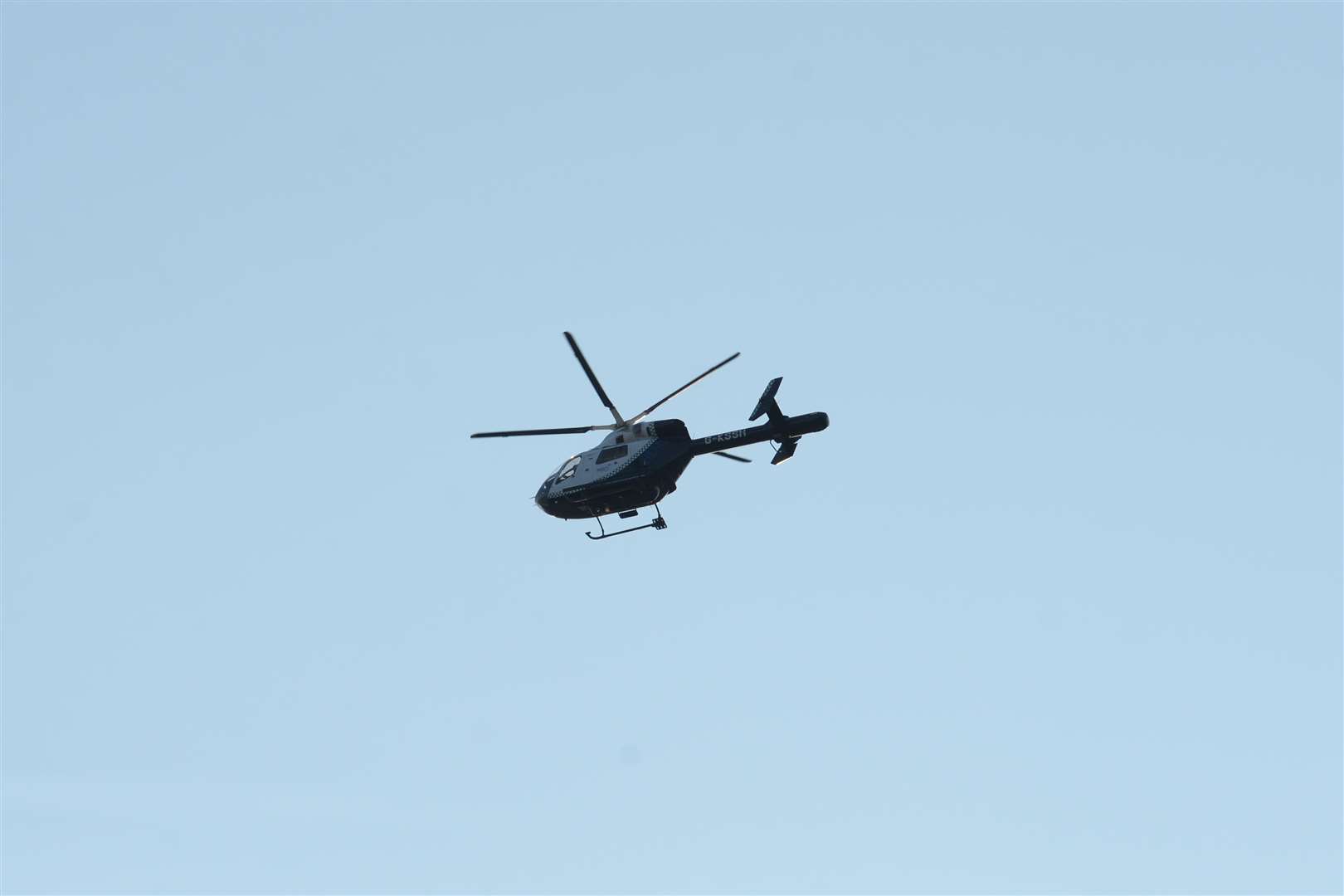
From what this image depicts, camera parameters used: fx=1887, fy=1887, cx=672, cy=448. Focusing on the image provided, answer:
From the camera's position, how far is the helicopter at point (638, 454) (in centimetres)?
5769

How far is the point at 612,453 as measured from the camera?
60.3 meters

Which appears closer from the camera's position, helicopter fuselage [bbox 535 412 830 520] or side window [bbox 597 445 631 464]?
helicopter fuselage [bbox 535 412 830 520]

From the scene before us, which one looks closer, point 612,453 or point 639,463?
point 639,463

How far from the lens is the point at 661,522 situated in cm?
5981

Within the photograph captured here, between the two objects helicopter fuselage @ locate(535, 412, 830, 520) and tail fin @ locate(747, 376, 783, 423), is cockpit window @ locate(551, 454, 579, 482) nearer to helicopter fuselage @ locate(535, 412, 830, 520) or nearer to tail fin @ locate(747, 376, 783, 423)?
helicopter fuselage @ locate(535, 412, 830, 520)

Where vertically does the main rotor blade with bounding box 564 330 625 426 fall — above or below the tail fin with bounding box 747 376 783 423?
above

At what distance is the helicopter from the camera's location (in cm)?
5769

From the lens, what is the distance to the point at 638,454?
5944 centimetres

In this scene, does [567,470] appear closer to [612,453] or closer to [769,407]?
[612,453]

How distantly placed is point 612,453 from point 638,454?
1211 mm

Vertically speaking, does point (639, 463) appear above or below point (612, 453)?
below

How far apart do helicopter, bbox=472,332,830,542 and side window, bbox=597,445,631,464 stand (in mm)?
26

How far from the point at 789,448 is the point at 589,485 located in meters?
6.76

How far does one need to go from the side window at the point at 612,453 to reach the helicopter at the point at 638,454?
0.03 meters
